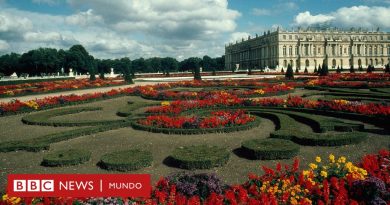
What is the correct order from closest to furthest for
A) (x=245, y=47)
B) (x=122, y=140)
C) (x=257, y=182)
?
1. (x=257, y=182)
2. (x=122, y=140)
3. (x=245, y=47)

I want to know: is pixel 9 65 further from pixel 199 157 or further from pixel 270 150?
pixel 270 150

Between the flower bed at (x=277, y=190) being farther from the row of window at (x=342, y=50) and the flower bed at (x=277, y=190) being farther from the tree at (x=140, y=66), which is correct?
the tree at (x=140, y=66)

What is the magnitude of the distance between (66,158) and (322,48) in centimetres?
10714

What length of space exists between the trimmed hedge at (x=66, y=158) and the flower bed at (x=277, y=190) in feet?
11.1

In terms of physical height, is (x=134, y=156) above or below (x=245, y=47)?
below

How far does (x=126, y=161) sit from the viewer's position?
32.5 feet

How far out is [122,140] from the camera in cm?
1312

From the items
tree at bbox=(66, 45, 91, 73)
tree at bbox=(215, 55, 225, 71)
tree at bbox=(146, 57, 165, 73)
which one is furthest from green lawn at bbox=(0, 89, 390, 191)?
tree at bbox=(215, 55, 225, 71)

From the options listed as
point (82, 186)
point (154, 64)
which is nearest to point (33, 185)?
point (82, 186)

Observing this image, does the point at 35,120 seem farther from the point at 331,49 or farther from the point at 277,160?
the point at 331,49

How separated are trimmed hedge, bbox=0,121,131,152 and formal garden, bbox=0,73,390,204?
0.04m

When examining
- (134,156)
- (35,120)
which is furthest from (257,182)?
(35,120)

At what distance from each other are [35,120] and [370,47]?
→ 11414cm

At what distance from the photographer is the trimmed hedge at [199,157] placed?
31.9 feet
